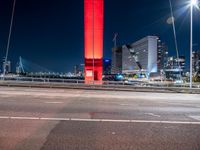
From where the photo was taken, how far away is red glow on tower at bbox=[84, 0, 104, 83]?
35344 millimetres

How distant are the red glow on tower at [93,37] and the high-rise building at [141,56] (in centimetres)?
9902

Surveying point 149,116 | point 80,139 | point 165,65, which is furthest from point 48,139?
point 165,65

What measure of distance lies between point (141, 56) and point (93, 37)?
114 meters

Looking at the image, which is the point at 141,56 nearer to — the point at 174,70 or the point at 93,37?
the point at 174,70

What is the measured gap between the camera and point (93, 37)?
118 ft

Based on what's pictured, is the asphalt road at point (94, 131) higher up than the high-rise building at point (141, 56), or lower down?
lower down

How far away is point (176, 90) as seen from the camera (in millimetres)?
30672

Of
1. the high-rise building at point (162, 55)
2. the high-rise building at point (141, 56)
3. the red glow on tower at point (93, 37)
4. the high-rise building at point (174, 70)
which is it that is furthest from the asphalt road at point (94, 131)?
the high-rise building at point (162, 55)

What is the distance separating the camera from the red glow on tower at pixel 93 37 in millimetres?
35344

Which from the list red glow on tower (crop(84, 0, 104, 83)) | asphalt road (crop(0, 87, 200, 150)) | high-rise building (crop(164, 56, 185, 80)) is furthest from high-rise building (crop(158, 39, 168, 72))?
asphalt road (crop(0, 87, 200, 150))

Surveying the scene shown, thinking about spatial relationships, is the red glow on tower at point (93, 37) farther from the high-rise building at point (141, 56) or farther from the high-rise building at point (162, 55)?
the high-rise building at point (162, 55)

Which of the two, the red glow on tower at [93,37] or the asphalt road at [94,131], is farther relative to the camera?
the red glow on tower at [93,37]

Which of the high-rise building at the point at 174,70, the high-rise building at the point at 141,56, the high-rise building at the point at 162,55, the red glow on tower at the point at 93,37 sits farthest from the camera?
the high-rise building at the point at 162,55

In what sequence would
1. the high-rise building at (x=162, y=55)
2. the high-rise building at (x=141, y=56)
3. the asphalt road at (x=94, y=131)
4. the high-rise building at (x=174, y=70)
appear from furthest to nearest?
the high-rise building at (x=162, y=55) < the high-rise building at (x=141, y=56) < the high-rise building at (x=174, y=70) < the asphalt road at (x=94, y=131)
